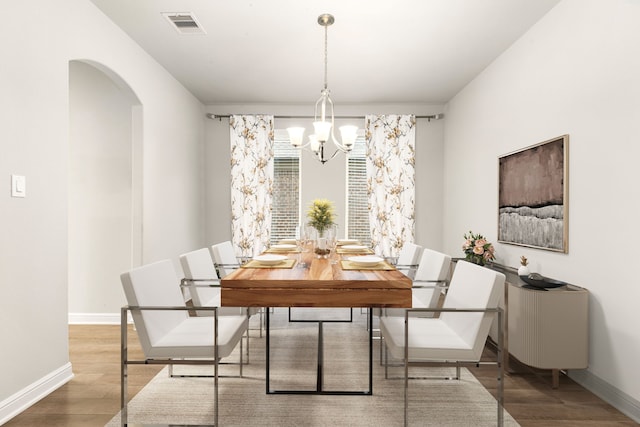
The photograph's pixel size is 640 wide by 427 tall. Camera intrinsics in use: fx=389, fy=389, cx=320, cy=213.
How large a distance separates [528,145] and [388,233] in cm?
249

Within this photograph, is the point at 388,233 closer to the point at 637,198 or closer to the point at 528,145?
the point at 528,145

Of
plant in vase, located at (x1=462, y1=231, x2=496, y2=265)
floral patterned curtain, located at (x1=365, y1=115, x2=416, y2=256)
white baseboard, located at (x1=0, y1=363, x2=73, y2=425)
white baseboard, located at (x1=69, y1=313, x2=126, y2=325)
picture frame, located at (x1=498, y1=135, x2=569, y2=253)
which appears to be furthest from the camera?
floral patterned curtain, located at (x1=365, y1=115, x2=416, y2=256)

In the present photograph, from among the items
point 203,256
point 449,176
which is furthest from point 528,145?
point 203,256

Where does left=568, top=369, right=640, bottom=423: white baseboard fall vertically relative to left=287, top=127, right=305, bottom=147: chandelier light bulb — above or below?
below

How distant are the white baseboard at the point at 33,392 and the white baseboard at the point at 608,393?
3.44m

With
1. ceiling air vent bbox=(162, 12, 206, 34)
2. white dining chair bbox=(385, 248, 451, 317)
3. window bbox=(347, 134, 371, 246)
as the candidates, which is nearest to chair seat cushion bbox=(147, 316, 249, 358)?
white dining chair bbox=(385, 248, 451, 317)

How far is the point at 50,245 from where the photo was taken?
2.48 metres

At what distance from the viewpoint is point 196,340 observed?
2.04 meters

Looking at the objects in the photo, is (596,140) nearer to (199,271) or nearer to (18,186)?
(199,271)

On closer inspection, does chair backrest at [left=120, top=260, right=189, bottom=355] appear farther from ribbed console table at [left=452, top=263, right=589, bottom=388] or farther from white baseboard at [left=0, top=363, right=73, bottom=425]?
ribbed console table at [left=452, top=263, right=589, bottom=388]

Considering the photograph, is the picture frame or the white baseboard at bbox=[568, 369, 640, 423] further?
the picture frame

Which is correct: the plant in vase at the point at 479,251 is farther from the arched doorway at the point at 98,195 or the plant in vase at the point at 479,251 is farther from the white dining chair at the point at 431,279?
the arched doorway at the point at 98,195

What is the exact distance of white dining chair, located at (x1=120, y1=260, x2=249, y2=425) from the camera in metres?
1.89

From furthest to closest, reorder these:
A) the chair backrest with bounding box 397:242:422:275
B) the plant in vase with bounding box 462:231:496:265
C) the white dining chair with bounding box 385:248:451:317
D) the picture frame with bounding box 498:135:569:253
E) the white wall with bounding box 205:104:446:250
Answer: the white wall with bounding box 205:104:446:250 → the plant in vase with bounding box 462:231:496:265 → the chair backrest with bounding box 397:242:422:275 → the picture frame with bounding box 498:135:569:253 → the white dining chair with bounding box 385:248:451:317
